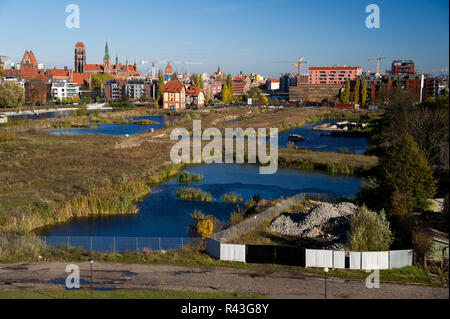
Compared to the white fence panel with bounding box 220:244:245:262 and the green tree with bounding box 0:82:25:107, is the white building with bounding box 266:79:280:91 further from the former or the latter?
the white fence panel with bounding box 220:244:245:262

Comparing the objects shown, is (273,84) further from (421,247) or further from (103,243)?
(421,247)

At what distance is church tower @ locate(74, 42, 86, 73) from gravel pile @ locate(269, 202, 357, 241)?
7808 centimetres

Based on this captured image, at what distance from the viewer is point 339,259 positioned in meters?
8.38

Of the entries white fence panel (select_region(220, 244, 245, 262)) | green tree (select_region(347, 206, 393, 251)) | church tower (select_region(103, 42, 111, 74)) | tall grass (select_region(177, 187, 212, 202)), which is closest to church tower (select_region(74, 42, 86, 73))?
church tower (select_region(103, 42, 111, 74))

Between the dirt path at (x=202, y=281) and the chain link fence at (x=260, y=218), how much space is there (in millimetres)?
1677

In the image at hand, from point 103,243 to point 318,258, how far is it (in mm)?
4471

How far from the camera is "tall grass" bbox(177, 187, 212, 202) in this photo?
567 inches

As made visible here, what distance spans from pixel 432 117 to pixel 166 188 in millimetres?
9964

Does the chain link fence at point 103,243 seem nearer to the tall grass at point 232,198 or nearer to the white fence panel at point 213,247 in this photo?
the white fence panel at point 213,247

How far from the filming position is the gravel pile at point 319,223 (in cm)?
1045

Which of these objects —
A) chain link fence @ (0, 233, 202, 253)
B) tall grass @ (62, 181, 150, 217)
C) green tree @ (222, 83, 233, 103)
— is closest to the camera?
chain link fence @ (0, 233, 202, 253)

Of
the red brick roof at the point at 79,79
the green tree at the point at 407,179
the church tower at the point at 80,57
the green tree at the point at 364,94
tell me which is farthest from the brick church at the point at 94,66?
the green tree at the point at 407,179
